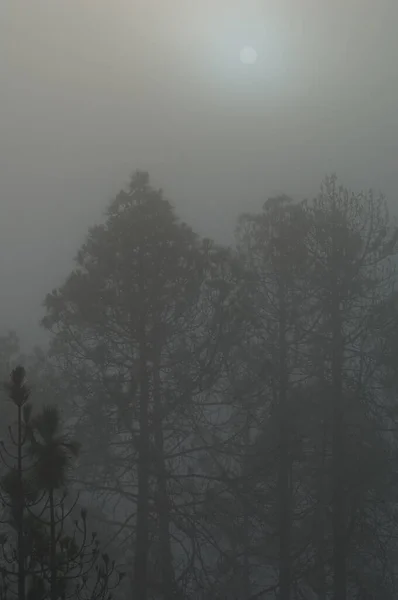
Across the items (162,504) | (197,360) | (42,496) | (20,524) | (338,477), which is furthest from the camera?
(338,477)

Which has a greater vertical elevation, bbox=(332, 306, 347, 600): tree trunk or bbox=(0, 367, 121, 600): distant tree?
bbox=(332, 306, 347, 600): tree trunk

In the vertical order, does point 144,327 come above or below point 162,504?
above

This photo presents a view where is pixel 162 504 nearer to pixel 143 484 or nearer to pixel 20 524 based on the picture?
pixel 143 484

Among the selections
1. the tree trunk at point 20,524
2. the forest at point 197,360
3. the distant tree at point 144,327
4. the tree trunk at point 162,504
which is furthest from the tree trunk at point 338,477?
the tree trunk at point 20,524

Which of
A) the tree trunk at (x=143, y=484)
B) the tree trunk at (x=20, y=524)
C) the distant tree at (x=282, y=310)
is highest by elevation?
the distant tree at (x=282, y=310)

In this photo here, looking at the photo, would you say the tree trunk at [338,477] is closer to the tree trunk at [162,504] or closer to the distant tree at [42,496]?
the tree trunk at [162,504]

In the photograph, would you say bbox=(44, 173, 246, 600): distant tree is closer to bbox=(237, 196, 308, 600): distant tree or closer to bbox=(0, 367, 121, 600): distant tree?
bbox=(237, 196, 308, 600): distant tree


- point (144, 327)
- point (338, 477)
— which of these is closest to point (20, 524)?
point (144, 327)

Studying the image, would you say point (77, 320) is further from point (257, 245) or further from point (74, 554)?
point (74, 554)

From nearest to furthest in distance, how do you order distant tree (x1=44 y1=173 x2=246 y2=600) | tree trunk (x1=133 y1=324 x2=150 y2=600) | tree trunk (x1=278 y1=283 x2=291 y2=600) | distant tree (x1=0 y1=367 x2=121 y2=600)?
1. distant tree (x1=0 y1=367 x2=121 y2=600)
2. tree trunk (x1=133 y1=324 x2=150 y2=600)
3. distant tree (x1=44 y1=173 x2=246 y2=600)
4. tree trunk (x1=278 y1=283 x2=291 y2=600)

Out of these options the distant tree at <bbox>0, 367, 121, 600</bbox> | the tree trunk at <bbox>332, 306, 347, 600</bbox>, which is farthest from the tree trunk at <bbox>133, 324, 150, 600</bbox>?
the distant tree at <bbox>0, 367, 121, 600</bbox>

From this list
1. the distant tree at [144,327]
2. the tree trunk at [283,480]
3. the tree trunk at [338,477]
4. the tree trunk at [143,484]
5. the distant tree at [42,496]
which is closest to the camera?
the distant tree at [42,496]

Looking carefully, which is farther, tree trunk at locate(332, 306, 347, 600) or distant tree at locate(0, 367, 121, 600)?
tree trunk at locate(332, 306, 347, 600)

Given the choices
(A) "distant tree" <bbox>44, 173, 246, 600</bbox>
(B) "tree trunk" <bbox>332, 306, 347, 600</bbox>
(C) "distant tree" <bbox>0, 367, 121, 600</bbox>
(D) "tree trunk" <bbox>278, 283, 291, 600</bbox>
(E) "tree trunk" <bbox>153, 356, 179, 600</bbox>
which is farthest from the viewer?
(D) "tree trunk" <bbox>278, 283, 291, 600</bbox>
